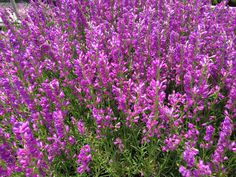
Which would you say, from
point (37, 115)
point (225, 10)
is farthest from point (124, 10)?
point (37, 115)

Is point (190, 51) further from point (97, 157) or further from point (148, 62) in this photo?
point (97, 157)

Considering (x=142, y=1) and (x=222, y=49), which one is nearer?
(x=222, y=49)

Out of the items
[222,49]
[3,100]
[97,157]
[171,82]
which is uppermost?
[222,49]

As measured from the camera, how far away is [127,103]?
7.74ft

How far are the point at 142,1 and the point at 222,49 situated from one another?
5.60 feet

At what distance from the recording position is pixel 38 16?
399 cm

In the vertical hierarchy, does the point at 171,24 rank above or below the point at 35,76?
above

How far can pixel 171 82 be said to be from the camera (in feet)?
10.1

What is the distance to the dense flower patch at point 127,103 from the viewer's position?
78.7 inches

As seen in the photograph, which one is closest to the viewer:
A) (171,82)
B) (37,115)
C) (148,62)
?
→ (37,115)

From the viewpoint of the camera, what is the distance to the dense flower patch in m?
2.00

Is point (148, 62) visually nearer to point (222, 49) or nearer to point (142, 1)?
point (222, 49)

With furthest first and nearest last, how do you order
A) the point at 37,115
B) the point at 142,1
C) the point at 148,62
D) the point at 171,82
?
the point at 142,1
the point at 171,82
the point at 148,62
the point at 37,115

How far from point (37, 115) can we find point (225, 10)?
2716 millimetres
